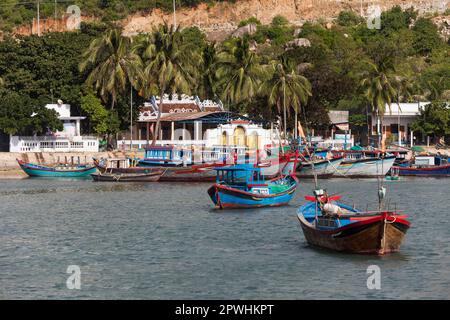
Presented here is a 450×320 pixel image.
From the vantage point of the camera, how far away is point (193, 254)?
4525cm

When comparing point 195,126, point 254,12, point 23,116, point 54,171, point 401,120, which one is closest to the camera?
point 54,171

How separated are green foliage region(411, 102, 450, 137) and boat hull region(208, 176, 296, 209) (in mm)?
56359

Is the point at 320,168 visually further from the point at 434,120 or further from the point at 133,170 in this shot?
the point at 434,120

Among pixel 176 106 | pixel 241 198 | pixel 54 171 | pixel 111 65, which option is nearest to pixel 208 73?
pixel 176 106

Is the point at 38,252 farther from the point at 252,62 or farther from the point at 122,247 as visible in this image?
the point at 252,62

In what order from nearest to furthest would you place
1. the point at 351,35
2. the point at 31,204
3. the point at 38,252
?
the point at 38,252
the point at 31,204
the point at 351,35

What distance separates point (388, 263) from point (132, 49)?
80.0 m

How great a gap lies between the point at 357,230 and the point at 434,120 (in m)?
77.0

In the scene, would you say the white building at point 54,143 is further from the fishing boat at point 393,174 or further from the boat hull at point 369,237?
the boat hull at point 369,237

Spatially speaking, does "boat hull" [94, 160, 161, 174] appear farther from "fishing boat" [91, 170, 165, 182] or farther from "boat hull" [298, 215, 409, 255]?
"boat hull" [298, 215, 409, 255]

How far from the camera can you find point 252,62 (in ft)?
391

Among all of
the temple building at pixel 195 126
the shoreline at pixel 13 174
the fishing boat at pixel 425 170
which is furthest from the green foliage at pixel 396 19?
the shoreline at pixel 13 174

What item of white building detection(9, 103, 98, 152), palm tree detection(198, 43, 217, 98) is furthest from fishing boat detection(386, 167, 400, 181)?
palm tree detection(198, 43, 217, 98)
